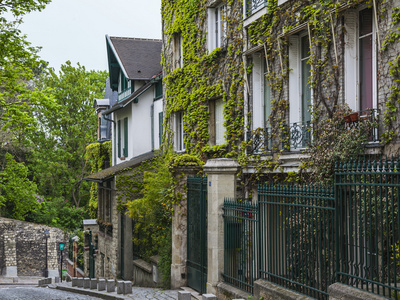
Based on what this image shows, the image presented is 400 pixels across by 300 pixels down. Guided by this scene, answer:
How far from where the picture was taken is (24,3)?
16703 millimetres

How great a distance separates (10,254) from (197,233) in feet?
96.4

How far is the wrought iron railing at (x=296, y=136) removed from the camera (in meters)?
11.4

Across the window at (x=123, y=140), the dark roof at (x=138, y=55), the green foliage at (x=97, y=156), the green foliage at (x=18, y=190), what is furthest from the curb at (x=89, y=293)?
the green foliage at (x=18, y=190)

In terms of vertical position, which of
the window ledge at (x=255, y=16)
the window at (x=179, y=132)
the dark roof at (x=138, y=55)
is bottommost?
the window at (x=179, y=132)

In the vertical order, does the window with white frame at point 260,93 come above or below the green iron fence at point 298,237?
above

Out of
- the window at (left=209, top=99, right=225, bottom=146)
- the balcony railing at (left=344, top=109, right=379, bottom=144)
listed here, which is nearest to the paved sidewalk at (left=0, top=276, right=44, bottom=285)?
the window at (left=209, top=99, right=225, bottom=146)

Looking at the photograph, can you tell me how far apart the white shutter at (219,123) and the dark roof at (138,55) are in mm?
9596

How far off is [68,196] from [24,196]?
852 cm

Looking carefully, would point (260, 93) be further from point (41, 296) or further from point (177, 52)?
point (41, 296)

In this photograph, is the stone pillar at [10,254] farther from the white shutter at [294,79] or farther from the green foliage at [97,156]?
the white shutter at [294,79]

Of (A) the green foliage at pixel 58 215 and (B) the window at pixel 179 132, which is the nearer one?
(B) the window at pixel 179 132

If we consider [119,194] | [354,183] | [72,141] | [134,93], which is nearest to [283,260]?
[354,183]

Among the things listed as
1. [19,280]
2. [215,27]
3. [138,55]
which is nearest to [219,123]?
[215,27]

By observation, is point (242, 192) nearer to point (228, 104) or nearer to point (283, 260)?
point (228, 104)
